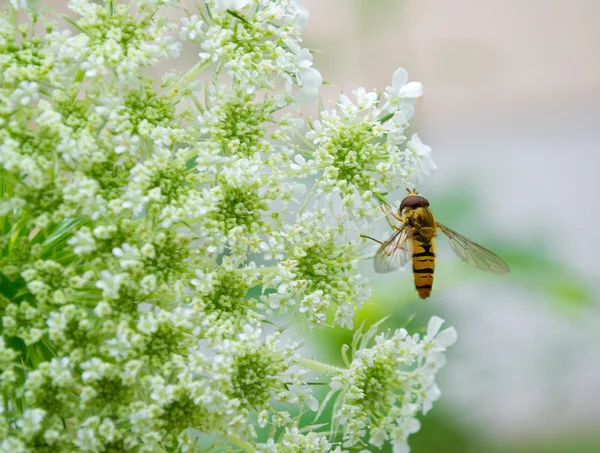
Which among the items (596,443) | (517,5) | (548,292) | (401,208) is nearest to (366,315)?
(401,208)

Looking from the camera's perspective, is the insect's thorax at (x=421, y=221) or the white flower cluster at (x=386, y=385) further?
the insect's thorax at (x=421, y=221)

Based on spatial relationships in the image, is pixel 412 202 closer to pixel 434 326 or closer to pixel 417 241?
pixel 417 241

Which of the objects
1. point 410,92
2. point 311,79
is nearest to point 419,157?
point 410,92

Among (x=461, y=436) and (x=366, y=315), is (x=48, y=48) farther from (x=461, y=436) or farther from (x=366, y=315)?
(x=461, y=436)

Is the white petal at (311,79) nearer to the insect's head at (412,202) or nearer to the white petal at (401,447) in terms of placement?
the insect's head at (412,202)

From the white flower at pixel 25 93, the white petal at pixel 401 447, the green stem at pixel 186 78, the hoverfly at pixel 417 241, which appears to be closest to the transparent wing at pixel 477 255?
the hoverfly at pixel 417 241

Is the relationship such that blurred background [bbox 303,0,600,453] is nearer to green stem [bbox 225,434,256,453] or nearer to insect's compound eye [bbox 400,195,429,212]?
insect's compound eye [bbox 400,195,429,212]

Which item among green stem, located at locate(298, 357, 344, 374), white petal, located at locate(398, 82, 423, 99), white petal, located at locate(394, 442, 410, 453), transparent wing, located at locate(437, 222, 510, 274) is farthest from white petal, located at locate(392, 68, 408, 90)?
white petal, located at locate(394, 442, 410, 453)
